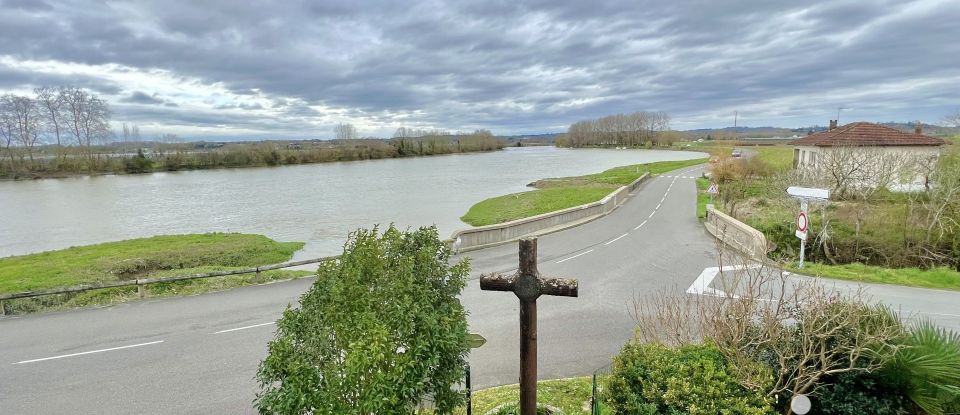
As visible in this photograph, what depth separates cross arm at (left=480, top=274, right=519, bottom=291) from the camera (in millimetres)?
5051

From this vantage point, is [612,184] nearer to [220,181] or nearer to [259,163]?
[220,181]

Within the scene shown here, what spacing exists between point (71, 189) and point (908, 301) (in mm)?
77288

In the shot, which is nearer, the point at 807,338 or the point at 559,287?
the point at 559,287

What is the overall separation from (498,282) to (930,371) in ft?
15.6

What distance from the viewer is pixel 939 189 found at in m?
18.5

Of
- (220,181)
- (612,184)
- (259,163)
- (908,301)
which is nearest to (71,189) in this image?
(220,181)

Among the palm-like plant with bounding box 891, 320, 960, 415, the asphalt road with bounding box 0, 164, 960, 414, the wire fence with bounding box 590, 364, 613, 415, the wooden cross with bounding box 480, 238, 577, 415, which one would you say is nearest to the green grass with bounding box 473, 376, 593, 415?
the wire fence with bounding box 590, 364, 613, 415

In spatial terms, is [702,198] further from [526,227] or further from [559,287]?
[559,287]

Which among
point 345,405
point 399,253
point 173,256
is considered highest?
point 399,253

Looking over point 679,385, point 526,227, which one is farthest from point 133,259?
point 679,385

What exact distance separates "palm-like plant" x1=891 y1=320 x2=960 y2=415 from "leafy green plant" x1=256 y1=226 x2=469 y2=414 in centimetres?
492

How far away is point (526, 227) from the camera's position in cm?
2158

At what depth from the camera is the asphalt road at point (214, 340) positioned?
7820mm

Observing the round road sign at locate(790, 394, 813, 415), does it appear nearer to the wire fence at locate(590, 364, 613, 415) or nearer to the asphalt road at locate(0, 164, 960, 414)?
the wire fence at locate(590, 364, 613, 415)
